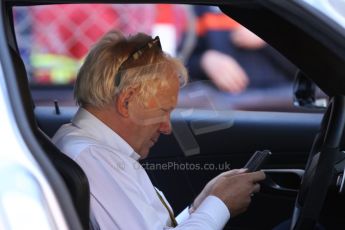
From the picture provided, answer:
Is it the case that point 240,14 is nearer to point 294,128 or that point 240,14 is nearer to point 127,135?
point 127,135

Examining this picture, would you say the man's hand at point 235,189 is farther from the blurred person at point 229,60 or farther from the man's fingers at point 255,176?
the blurred person at point 229,60

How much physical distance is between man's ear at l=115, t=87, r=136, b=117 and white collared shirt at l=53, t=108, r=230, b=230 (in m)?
0.05

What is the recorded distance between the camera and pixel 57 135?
5.96 feet

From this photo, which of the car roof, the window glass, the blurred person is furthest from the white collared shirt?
the blurred person

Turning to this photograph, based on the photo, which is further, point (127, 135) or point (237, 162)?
point (237, 162)

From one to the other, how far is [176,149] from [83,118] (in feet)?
5.25

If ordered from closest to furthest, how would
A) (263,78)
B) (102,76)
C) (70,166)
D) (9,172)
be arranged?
(9,172) < (70,166) < (102,76) < (263,78)

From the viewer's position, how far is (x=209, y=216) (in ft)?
5.51

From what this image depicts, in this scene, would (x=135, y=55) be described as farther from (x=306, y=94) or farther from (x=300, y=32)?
(x=306, y=94)

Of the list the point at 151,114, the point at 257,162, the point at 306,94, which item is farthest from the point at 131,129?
the point at 306,94

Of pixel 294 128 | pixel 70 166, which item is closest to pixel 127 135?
pixel 70 166

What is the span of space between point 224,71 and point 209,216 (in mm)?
2693

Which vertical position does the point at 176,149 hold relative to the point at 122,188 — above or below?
below

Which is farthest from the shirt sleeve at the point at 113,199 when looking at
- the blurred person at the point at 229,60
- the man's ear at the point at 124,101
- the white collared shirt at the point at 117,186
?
the blurred person at the point at 229,60
